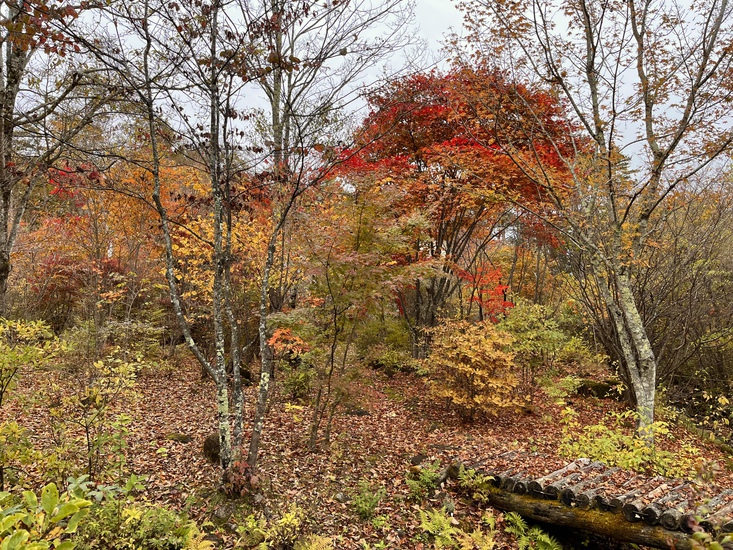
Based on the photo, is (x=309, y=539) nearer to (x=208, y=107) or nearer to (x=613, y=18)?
(x=208, y=107)

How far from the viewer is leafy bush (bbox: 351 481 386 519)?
16.5ft

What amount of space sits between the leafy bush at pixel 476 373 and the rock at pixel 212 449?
14.2 feet

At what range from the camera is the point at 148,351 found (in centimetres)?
1062

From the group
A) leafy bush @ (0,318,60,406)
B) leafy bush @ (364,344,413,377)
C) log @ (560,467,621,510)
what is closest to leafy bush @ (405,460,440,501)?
log @ (560,467,621,510)

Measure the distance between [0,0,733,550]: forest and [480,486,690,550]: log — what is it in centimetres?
3

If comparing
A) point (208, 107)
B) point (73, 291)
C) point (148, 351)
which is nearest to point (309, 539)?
point (208, 107)

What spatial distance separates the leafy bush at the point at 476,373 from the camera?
25.6 ft

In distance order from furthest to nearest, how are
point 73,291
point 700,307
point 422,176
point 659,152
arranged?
point 73,291, point 422,176, point 700,307, point 659,152

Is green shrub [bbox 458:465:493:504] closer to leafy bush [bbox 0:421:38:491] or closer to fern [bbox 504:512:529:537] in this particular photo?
fern [bbox 504:512:529:537]

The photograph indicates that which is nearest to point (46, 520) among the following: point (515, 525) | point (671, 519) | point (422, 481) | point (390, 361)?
point (422, 481)

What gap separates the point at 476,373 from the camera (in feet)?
25.5

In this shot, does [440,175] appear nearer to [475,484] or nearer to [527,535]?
[475,484]

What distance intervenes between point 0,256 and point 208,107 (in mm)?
2936

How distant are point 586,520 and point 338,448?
3717 millimetres
